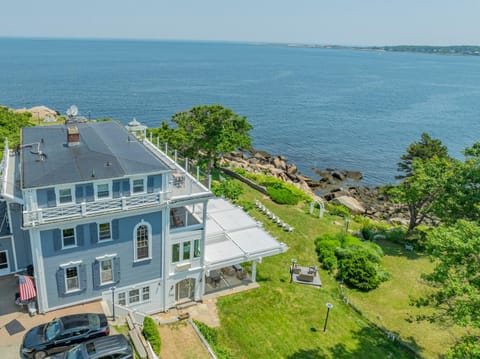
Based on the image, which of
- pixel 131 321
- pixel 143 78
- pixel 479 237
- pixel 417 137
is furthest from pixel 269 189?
pixel 143 78

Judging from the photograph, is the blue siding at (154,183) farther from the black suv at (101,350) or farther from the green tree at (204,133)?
the green tree at (204,133)

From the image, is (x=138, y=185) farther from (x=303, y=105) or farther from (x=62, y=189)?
(x=303, y=105)

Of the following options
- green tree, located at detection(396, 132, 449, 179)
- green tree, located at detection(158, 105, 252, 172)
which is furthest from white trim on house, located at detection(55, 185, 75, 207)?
green tree, located at detection(396, 132, 449, 179)

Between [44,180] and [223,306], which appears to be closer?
[44,180]

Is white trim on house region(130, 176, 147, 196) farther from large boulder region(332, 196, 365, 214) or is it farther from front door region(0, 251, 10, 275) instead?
large boulder region(332, 196, 365, 214)

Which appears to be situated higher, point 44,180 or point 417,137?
point 44,180

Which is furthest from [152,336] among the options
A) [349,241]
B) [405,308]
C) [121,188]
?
[349,241]

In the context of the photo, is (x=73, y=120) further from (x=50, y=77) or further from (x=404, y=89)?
(x=404, y=89)
